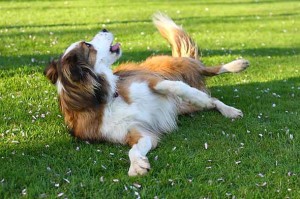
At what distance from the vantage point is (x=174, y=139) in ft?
18.2

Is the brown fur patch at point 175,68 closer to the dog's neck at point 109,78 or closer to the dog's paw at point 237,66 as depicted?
the dog's paw at point 237,66

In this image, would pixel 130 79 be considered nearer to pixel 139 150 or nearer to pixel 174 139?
pixel 174 139

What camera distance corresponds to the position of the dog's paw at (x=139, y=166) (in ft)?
14.6

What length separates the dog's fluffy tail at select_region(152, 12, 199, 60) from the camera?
7.70 metres

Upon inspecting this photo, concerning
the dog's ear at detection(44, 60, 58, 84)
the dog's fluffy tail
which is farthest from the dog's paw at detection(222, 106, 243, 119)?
the dog's ear at detection(44, 60, 58, 84)

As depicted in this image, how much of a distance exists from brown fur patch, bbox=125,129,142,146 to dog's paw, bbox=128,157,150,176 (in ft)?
2.02

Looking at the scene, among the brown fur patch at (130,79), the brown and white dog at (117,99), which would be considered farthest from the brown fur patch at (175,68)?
the brown fur patch at (130,79)

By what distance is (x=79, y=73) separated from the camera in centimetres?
533

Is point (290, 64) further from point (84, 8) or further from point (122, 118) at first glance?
point (84, 8)

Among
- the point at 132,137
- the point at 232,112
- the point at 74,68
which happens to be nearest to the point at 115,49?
the point at 74,68

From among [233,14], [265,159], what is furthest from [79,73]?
[233,14]

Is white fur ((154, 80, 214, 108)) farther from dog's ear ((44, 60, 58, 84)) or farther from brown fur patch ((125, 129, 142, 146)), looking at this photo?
dog's ear ((44, 60, 58, 84))

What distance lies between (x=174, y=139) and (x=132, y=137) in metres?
0.55

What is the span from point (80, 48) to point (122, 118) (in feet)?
3.45
